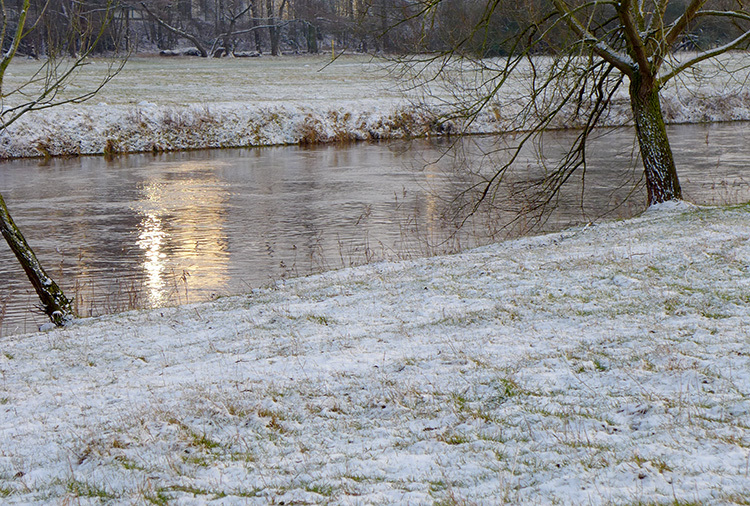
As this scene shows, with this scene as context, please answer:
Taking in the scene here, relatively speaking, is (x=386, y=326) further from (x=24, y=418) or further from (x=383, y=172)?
(x=383, y=172)

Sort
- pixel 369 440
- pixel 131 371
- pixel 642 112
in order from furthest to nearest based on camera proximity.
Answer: pixel 642 112 → pixel 131 371 → pixel 369 440

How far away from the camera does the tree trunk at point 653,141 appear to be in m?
13.1

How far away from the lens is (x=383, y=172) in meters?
25.2

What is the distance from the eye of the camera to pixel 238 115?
36.1 m

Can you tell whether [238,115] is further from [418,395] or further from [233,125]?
[418,395]

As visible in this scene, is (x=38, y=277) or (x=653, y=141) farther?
(x=653, y=141)

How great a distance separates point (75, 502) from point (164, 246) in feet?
38.9

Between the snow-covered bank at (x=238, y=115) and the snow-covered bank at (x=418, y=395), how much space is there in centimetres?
2205

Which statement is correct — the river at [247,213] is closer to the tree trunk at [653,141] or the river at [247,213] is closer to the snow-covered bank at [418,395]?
the tree trunk at [653,141]

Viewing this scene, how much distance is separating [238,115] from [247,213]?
1821 cm

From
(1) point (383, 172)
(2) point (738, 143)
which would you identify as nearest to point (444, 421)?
(1) point (383, 172)

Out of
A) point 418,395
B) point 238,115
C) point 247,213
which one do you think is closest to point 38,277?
point 418,395

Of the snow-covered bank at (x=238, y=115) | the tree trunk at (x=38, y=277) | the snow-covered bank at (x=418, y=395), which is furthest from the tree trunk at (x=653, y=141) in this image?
the snow-covered bank at (x=238, y=115)

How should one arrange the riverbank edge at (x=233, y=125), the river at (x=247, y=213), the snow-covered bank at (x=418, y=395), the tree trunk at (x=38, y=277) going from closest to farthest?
the snow-covered bank at (x=418, y=395) < the tree trunk at (x=38, y=277) < the river at (x=247, y=213) < the riverbank edge at (x=233, y=125)
